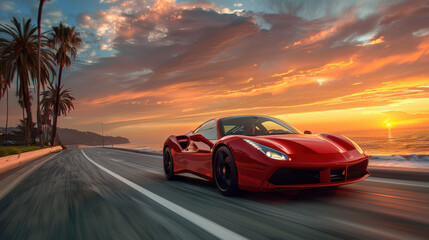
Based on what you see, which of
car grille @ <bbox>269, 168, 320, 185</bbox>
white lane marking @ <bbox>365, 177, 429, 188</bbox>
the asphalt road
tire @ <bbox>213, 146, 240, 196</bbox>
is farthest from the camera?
white lane marking @ <bbox>365, 177, 429, 188</bbox>

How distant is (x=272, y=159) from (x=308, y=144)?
0.72 m

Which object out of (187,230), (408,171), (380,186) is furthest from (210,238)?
(408,171)

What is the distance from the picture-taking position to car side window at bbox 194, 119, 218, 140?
588 cm

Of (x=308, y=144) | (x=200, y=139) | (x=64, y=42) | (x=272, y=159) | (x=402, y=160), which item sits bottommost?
(x=402, y=160)

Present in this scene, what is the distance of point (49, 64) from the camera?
145ft

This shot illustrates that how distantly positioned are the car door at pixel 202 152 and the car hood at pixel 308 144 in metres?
1.11

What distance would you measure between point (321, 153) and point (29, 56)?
147 ft

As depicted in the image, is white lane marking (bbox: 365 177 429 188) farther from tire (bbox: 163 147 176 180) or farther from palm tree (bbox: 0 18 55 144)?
palm tree (bbox: 0 18 55 144)

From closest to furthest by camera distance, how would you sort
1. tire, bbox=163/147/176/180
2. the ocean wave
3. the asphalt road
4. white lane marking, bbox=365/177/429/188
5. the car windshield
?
the asphalt road → white lane marking, bbox=365/177/429/188 → the car windshield → tire, bbox=163/147/176/180 → the ocean wave

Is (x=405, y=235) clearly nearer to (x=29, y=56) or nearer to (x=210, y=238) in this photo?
(x=210, y=238)

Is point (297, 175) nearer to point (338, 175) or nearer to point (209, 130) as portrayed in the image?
point (338, 175)

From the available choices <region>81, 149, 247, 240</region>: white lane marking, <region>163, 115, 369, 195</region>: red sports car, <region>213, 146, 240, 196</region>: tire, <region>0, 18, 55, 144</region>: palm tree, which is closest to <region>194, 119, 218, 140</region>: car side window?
<region>163, 115, 369, 195</region>: red sports car

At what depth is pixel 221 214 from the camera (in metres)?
3.87

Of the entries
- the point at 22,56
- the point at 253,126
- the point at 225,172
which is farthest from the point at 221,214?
the point at 22,56
